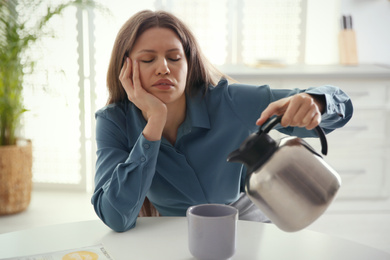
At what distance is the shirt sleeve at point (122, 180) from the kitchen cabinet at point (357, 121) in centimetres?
131

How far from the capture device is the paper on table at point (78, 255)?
79cm

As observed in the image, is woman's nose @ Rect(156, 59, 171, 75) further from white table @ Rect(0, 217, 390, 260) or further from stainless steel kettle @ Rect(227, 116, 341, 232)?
stainless steel kettle @ Rect(227, 116, 341, 232)

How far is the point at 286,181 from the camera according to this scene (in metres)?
0.67

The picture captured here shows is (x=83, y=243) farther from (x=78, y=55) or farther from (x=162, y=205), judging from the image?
(x=78, y=55)

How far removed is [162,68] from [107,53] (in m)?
1.88

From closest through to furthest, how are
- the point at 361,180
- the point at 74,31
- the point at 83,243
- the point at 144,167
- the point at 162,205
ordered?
the point at 83,243
the point at 144,167
the point at 162,205
the point at 361,180
the point at 74,31

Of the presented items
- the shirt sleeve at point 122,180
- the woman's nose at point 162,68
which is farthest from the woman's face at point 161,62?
the shirt sleeve at point 122,180

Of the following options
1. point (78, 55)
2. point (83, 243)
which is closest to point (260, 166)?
point (83, 243)

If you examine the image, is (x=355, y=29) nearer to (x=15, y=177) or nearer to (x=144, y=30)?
(x=144, y=30)

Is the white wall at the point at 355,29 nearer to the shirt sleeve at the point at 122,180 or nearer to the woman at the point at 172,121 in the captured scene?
the woman at the point at 172,121

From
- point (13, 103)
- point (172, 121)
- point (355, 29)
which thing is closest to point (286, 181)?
point (172, 121)

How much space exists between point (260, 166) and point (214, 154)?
0.59 meters

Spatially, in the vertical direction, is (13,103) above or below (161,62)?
below

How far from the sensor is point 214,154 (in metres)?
1.26
